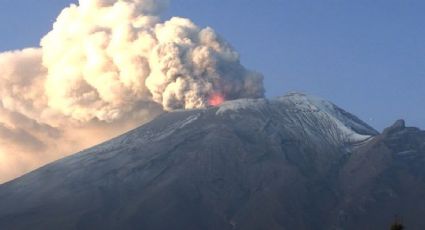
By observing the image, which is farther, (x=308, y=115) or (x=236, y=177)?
(x=308, y=115)

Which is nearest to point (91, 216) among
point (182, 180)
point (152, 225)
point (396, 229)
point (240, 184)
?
point (152, 225)

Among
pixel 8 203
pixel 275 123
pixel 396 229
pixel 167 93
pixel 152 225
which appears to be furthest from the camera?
pixel 275 123

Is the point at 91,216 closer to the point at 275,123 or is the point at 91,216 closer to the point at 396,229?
the point at 275,123

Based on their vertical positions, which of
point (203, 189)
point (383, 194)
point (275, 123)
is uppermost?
point (275, 123)

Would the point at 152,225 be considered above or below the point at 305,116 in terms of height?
below

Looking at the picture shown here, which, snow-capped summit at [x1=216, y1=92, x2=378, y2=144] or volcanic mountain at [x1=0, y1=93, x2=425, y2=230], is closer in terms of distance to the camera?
volcanic mountain at [x1=0, y1=93, x2=425, y2=230]

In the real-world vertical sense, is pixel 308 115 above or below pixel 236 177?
above

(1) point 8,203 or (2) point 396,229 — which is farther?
(1) point 8,203

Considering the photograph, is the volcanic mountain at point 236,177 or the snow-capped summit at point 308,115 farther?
the snow-capped summit at point 308,115
